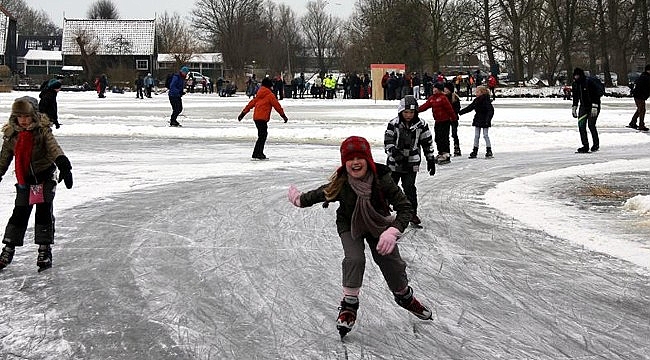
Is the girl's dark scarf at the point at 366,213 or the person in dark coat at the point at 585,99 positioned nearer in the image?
the girl's dark scarf at the point at 366,213

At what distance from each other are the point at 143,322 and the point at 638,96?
55.0 feet

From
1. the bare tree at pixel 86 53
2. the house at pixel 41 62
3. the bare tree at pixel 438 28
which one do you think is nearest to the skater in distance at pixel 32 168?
the bare tree at pixel 438 28

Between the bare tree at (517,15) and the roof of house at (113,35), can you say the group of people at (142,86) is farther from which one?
the roof of house at (113,35)

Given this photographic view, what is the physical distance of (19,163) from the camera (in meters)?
6.09

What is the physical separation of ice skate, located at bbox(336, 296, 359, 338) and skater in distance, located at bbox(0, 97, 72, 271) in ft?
8.56

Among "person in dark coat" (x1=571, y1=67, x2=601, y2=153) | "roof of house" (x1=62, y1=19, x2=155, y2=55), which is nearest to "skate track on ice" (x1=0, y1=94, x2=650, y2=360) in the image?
"person in dark coat" (x1=571, y1=67, x2=601, y2=153)

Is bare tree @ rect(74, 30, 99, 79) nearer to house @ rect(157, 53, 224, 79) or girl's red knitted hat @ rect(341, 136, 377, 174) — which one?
house @ rect(157, 53, 224, 79)

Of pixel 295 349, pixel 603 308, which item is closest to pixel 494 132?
pixel 603 308

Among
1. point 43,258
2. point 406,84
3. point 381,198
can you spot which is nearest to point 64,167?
point 43,258

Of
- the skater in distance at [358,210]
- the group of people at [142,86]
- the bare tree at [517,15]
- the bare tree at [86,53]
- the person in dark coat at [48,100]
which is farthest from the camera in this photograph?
the bare tree at [86,53]

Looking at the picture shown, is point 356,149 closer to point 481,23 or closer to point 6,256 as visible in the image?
point 6,256

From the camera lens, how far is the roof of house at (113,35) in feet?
272

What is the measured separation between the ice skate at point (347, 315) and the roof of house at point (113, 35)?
8015cm

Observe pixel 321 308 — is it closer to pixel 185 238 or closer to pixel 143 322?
pixel 143 322
